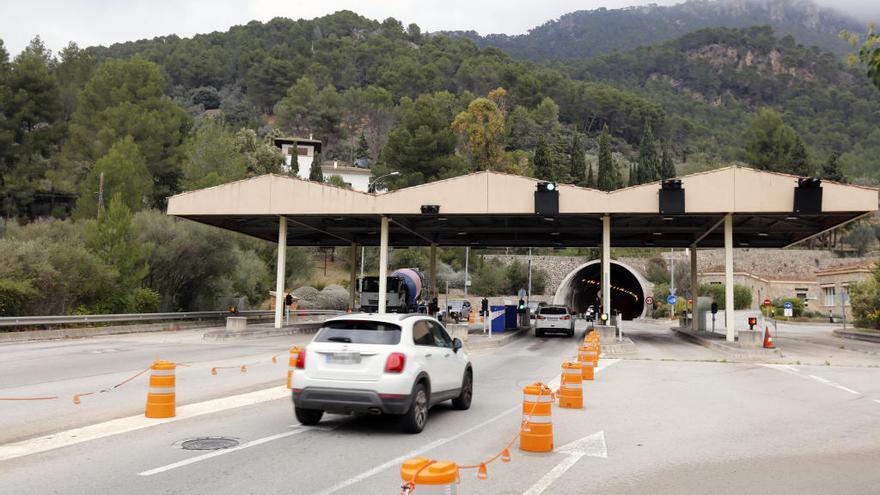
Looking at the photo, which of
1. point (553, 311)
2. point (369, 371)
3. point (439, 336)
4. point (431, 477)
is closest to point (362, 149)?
point (553, 311)

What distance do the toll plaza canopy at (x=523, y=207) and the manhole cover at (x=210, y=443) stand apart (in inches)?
844

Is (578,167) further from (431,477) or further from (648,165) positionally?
(431,477)

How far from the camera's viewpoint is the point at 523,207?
2942 cm

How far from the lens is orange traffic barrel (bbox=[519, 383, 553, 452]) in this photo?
8586 millimetres

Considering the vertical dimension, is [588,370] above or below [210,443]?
above

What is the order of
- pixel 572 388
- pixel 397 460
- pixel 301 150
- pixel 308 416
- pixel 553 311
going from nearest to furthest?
pixel 397 460
pixel 308 416
pixel 572 388
pixel 553 311
pixel 301 150

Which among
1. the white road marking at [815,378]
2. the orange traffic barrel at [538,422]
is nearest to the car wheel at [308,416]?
the orange traffic barrel at [538,422]

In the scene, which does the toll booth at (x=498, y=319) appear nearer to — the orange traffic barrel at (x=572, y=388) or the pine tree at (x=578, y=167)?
the orange traffic barrel at (x=572, y=388)

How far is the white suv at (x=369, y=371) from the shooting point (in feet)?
30.2

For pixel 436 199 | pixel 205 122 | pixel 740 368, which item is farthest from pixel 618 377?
pixel 205 122

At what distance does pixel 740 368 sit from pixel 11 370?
20.3 meters

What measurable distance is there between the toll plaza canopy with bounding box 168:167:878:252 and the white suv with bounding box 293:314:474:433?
1995cm

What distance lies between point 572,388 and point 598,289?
248ft

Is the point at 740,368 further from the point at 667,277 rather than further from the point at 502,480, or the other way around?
the point at 667,277
